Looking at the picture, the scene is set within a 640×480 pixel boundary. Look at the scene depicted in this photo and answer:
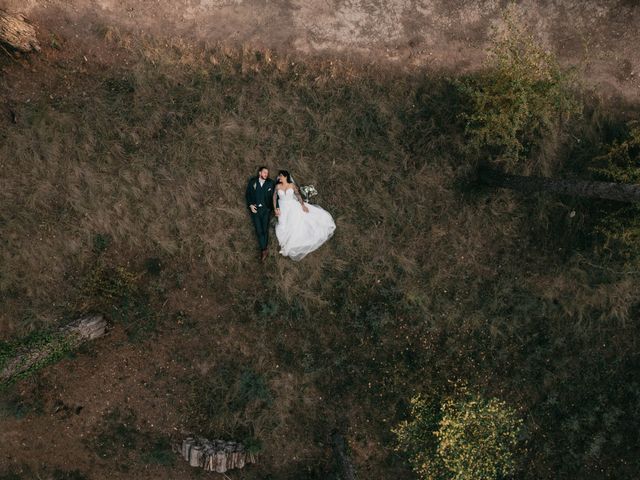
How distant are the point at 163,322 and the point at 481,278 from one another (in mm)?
7048

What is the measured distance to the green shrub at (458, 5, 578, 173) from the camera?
27.8ft

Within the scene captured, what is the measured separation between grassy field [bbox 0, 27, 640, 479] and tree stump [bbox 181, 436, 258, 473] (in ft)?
0.86

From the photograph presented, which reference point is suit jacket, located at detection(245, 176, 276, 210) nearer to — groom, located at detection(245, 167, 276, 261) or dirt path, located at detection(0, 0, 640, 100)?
groom, located at detection(245, 167, 276, 261)

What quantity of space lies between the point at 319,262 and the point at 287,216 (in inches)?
48.8

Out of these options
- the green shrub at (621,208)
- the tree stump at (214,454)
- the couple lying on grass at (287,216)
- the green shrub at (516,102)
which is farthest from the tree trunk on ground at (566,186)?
the tree stump at (214,454)

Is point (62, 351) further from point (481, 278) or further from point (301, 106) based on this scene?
point (481, 278)

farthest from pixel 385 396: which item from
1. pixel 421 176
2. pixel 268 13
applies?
pixel 268 13

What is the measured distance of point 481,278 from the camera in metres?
10.1

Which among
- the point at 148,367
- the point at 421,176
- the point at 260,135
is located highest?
the point at 260,135

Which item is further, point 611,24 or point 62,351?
point 611,24

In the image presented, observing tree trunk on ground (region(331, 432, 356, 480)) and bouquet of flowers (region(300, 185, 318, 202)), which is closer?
tree trunk on ground (region(331, 432, 356, 480))

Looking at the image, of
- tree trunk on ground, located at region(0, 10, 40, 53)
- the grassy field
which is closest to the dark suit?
the grassy field

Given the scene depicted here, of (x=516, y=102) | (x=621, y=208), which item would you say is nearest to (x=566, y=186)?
(x=516, y=102)

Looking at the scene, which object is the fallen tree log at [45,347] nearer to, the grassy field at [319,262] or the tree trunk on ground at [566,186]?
the grassy field at [319,262]
